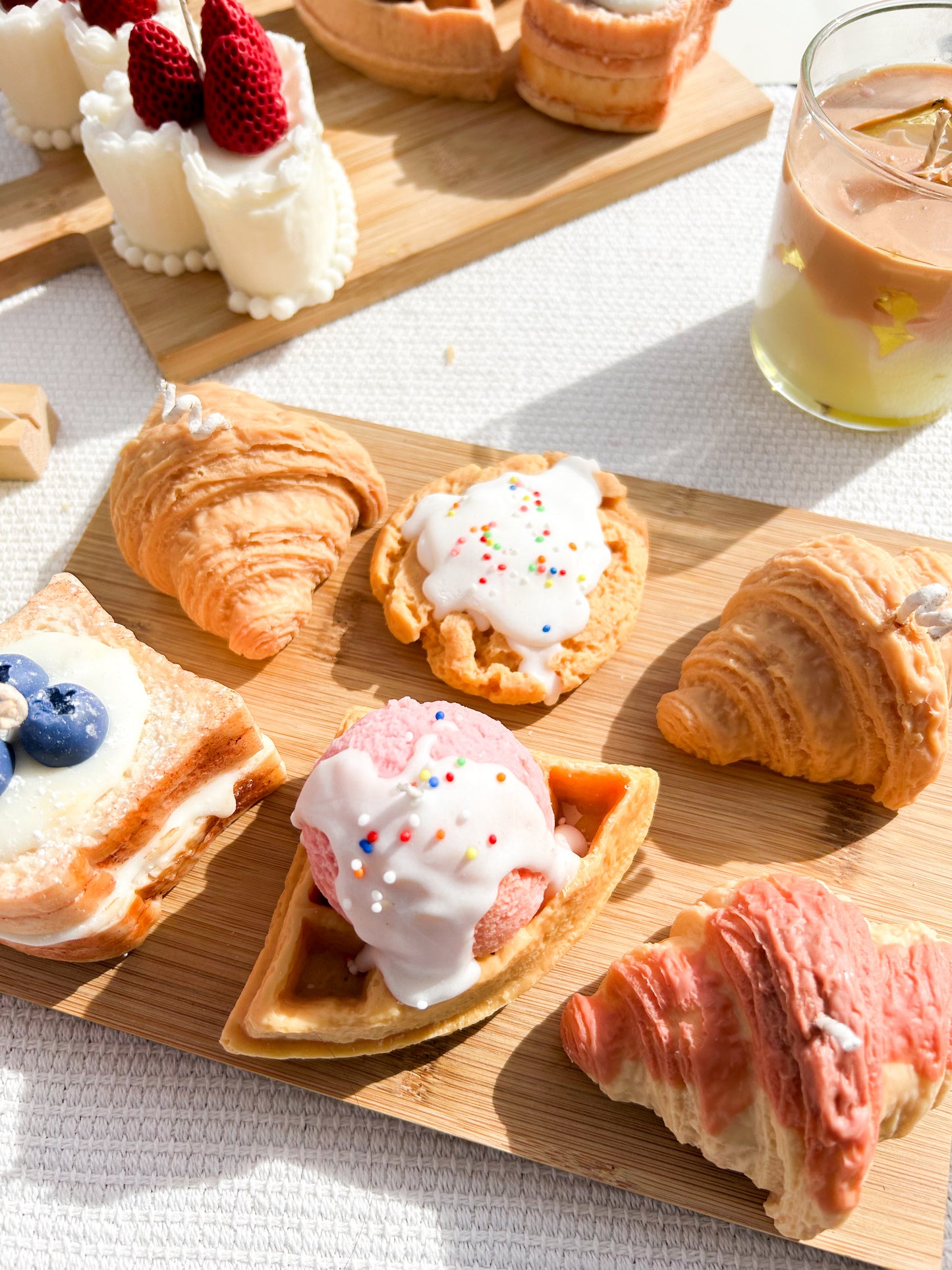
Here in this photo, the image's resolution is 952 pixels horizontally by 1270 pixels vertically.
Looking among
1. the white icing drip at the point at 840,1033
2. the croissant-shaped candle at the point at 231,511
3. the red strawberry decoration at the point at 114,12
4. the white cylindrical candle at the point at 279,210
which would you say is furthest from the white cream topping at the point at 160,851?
the red strawberry decoration at the point at 114,12

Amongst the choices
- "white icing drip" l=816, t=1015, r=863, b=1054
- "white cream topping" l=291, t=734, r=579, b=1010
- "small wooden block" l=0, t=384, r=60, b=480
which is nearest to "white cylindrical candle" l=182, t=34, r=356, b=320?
"small wooden block" l=0, t=384, r=60, b=480

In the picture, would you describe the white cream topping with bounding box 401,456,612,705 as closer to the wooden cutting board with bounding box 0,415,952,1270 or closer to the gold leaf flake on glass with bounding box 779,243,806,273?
the wooden cutting board with bounding box 0,415,952,1270

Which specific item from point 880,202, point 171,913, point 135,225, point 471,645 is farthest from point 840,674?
point 135,225

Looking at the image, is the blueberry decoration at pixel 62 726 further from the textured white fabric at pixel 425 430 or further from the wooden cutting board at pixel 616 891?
the textured white fabric at pixel 425 430

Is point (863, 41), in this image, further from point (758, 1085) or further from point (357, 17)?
point (758, 1085)

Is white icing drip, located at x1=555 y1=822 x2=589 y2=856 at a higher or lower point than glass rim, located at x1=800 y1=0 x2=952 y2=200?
lower

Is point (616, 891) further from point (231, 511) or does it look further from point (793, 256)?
point (793, 256)

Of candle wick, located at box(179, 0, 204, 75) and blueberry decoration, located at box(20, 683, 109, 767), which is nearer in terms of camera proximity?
blueberry decoration, located at box(20, 683, 109, 767)
